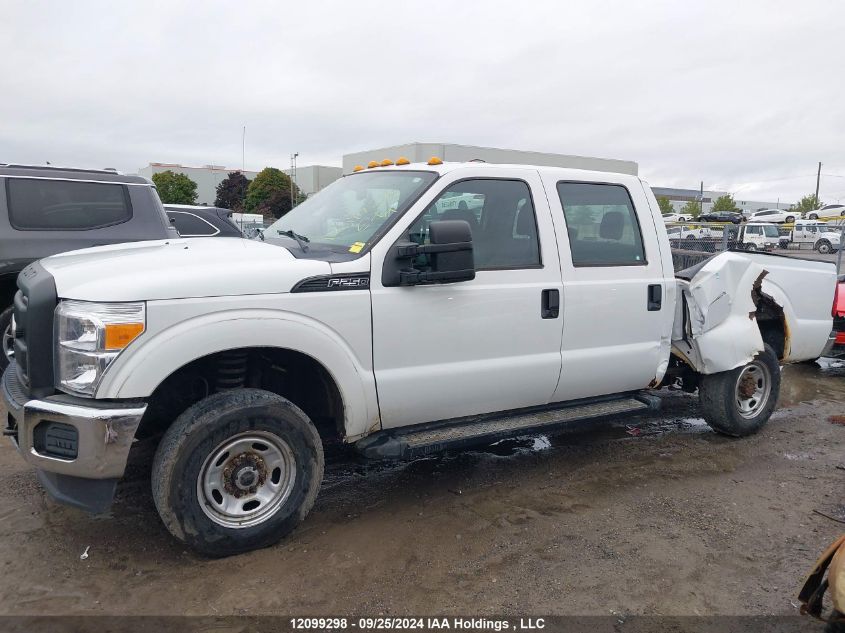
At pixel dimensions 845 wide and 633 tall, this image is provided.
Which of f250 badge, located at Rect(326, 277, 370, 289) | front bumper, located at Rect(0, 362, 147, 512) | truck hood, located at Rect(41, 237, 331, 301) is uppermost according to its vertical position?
truck hood, located at Rect(41, 237, 331, 301)

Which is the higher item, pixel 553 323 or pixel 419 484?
pixel 553 323

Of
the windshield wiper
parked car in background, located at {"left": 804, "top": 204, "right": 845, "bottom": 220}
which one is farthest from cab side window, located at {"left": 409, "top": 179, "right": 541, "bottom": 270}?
parked car in background, located at {"left": 804, "top": 204, "right": 845, "bottom": 220}

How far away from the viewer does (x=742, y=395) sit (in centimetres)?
563

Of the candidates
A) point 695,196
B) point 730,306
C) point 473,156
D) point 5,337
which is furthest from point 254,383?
point 695,196

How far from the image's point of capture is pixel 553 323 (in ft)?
14.3

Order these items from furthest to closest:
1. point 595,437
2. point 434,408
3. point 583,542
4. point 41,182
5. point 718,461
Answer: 1. point 41,182
2. point 595,437
3. point 718,461
4. point 434,408
5. point 583,542

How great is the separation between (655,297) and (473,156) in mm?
7255

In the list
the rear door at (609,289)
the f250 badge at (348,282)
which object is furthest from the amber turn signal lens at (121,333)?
the rear door at (609,289)

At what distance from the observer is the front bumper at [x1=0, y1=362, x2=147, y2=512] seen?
3.05 metres

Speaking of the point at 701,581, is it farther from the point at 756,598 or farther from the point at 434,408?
the point at 434,408

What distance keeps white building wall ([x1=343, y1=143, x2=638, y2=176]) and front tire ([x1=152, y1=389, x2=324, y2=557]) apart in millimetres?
3601

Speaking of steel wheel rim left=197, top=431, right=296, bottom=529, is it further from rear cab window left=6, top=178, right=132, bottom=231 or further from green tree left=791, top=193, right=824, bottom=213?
green tree left=791, top=193, right=824, bottom=213

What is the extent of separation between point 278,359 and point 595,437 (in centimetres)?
308

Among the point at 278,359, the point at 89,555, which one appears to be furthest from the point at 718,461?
the point at 89,555
